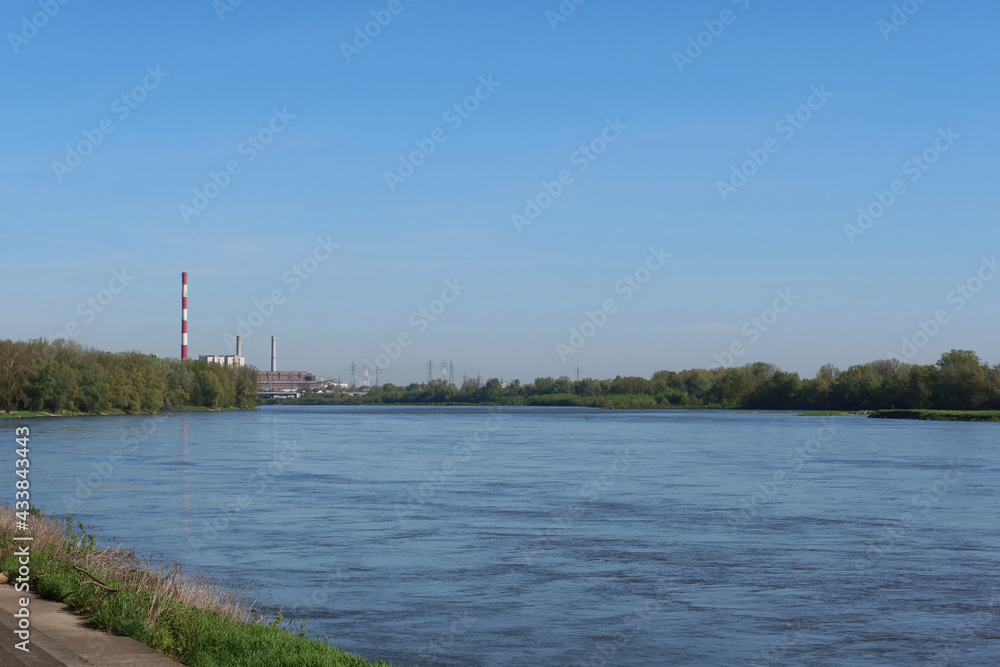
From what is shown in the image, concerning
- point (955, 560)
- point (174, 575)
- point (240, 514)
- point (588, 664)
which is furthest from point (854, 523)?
point (174, 575)

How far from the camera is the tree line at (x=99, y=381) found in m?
81.2

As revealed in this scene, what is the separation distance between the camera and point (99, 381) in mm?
87812

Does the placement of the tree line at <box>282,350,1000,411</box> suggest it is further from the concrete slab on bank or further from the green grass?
the concrete slab on bank

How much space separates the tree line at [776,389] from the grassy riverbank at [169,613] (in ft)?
305

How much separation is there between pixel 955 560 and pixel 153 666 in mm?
Result: 14358

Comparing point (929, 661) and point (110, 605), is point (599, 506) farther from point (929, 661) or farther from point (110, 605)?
point (110, 605)

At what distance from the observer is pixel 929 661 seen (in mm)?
11242

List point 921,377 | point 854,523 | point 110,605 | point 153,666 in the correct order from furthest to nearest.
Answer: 1. point 921,377
2. point 854,523
3. point 110,605
4. point 153,666

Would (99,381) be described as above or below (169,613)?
above

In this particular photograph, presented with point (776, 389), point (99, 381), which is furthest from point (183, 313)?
point (776, 389)

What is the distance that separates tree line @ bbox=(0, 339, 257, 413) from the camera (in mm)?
81188

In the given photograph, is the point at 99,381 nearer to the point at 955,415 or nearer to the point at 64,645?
the point at 955,415

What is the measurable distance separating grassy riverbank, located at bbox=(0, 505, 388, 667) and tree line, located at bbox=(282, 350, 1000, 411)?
92.8 meters

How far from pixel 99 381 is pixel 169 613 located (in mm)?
85165
